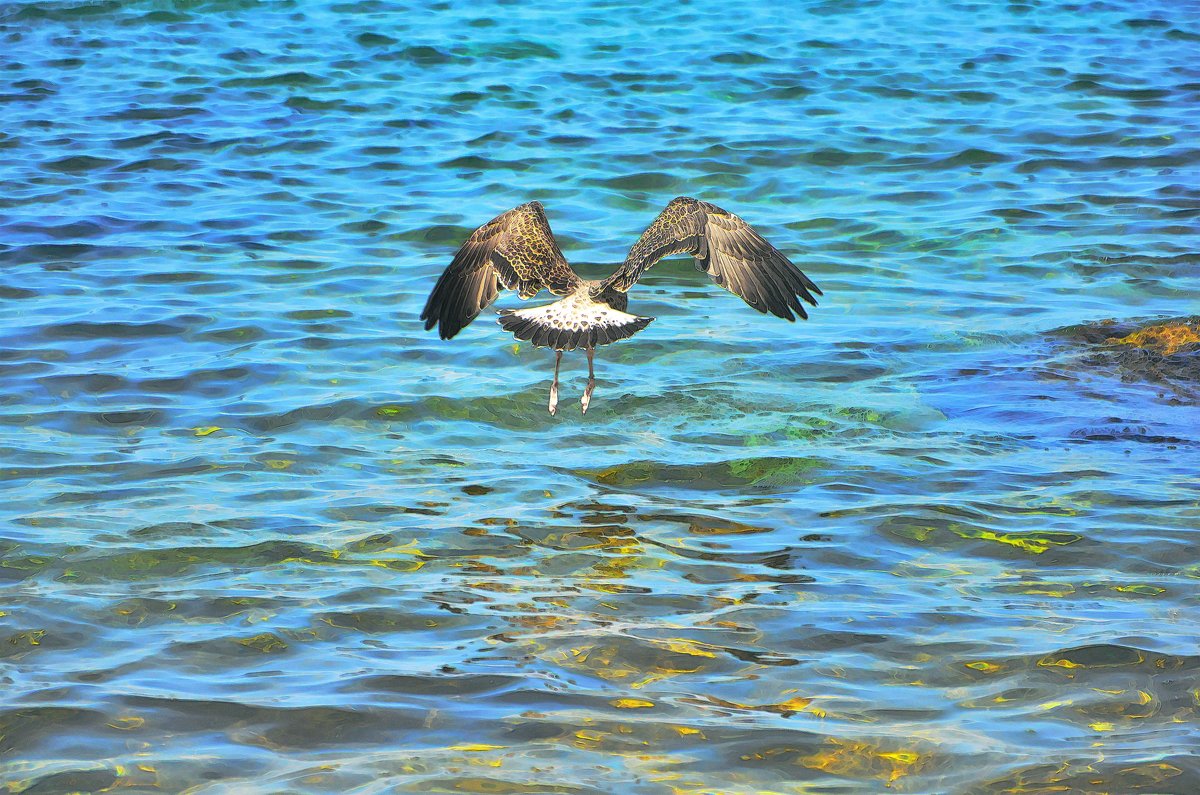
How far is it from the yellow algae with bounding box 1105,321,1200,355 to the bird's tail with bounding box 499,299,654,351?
3.38m

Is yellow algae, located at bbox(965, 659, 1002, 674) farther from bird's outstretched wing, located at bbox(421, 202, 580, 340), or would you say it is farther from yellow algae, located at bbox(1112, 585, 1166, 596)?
bird's outstretched wing, located at bbox(421, 202, 580, 340)

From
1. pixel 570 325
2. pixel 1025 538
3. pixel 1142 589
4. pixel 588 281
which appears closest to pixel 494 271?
pixel 588 281

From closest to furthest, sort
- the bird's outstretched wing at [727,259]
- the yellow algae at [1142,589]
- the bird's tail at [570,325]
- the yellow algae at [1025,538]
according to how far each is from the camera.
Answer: the yellow algae at [1142,589]
the yellow algae at [1025,538]
the bird's tail at [570,325]
the bird's outstretched wing at [727,259]

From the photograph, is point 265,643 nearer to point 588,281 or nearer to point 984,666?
point 984,666

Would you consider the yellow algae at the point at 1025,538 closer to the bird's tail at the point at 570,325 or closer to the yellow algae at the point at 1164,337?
the bird's tail at the point at 570,325

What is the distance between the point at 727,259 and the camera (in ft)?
24.0

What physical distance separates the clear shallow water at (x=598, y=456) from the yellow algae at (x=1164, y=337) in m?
0.22

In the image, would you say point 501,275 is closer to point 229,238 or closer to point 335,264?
point 335,264

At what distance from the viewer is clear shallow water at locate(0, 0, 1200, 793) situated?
169 inches

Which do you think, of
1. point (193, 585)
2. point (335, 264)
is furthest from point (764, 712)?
point (335, 264)

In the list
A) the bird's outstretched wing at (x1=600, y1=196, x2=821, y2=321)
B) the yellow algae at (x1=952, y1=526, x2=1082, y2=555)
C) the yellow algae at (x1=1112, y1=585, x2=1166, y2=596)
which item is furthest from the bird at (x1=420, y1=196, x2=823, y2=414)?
the yellow algae at (x1=1112, y1=585, x2=1166, y2=596)

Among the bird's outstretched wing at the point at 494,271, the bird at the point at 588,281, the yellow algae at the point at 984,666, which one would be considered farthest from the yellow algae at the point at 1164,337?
the yellow algae at the point at 984,666

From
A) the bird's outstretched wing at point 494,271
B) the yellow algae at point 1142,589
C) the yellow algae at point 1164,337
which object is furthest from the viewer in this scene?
the yellow algae at point 1164,337

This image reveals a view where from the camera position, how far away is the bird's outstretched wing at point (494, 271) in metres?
7.51
